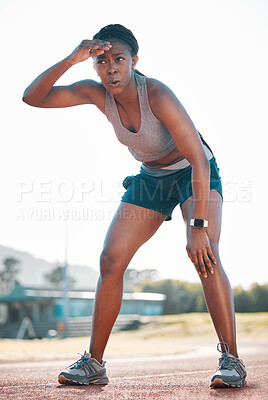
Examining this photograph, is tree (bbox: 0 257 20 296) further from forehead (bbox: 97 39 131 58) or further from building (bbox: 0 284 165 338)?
forehead (bbox: 97 39 131 58)

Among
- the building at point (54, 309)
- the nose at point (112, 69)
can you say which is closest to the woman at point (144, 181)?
the nose at point (112, 69)

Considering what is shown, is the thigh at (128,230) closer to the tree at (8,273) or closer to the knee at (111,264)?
the knee at (111,264)

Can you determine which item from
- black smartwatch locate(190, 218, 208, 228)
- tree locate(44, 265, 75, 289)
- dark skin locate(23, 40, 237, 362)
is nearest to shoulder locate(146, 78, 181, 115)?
dark skin locate(23, 40, 237, 362)

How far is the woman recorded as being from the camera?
2.74 meters

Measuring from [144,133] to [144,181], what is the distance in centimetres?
41

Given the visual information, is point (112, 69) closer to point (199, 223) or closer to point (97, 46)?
point (97, 46)

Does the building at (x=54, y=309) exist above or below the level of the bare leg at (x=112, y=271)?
below

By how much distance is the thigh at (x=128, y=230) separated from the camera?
2.99 m

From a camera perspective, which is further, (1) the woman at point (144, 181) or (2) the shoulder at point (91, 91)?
(2) the shoulder at point (91, 91)

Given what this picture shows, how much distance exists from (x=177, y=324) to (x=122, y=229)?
26.5 metres

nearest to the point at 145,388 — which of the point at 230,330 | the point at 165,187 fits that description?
the point at 230,330

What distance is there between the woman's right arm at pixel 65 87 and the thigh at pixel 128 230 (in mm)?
760

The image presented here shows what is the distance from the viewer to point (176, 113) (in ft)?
9.18

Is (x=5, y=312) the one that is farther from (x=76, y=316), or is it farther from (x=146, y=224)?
(x=146, y=224)
